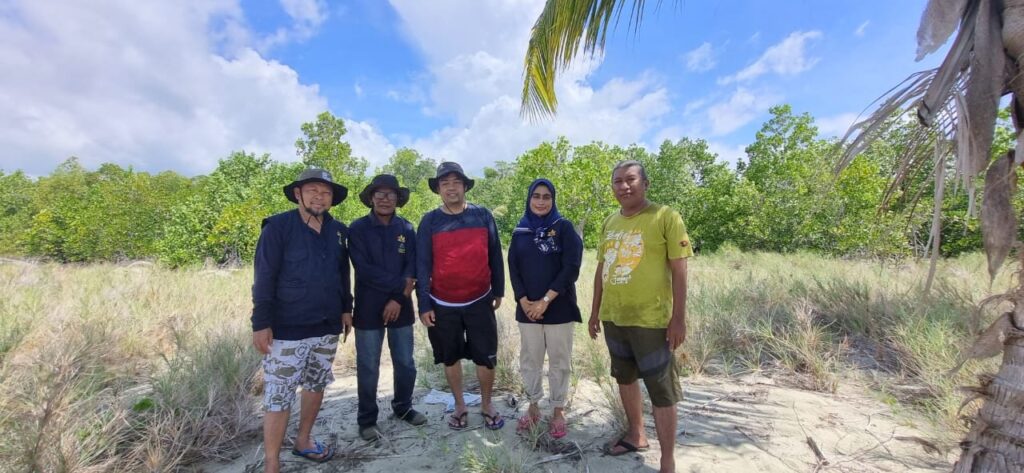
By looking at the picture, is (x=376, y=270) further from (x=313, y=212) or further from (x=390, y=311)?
(x=313, y=212)

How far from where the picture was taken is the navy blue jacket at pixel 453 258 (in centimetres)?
319

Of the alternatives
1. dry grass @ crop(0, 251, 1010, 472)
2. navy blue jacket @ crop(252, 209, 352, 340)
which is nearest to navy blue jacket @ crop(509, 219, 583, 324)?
dry grass @ crop(0, 251, 1010, 472)

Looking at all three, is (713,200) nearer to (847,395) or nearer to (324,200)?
→ (847,395)

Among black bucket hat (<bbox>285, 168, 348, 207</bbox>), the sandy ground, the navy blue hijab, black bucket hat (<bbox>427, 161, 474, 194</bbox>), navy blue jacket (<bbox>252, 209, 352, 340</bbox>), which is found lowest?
→ the sandy ground

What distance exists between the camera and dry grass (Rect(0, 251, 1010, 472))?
268cm

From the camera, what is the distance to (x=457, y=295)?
125 inches

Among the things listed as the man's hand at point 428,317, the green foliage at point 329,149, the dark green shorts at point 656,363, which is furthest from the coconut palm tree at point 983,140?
the green foliage at point 329,149

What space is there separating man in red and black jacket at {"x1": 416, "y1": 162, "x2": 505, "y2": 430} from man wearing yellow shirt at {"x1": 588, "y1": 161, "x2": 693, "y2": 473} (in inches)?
36.3

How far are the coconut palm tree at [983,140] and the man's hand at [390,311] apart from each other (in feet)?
9.49

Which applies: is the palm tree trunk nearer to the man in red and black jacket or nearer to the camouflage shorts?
the man in red and black jacket

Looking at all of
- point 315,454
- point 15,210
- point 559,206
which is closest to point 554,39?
point 315,454

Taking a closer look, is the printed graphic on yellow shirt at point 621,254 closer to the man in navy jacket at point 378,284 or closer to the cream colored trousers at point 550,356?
the cream colored trousers at point 550,356

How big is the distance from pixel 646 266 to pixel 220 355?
4017 mm

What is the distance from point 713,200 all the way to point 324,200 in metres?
23.3
